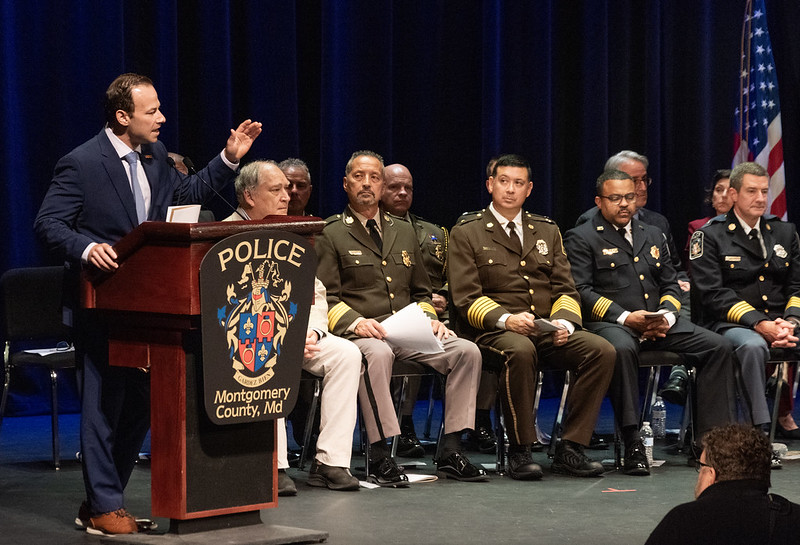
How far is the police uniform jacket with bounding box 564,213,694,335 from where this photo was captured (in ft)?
18.5

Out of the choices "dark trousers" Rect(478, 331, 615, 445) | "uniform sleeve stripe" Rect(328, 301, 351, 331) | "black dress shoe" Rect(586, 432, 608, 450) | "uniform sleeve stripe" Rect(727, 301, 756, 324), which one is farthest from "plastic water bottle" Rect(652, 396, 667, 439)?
"uniform sleeve stripe" Rect(328, 301, 351, 331)

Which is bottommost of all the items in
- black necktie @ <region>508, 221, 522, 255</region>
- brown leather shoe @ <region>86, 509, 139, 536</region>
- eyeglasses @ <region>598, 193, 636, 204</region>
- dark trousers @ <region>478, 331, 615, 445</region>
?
brown leather shoe @ <region>86, 509, 139, 536</region>

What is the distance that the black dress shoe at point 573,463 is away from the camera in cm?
504

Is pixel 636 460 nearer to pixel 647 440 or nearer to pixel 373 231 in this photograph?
pixel 647 440

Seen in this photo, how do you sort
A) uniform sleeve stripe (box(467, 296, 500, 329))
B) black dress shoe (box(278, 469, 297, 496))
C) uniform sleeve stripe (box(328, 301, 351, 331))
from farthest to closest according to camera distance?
uniform sleeve stripe (box(467, 296, 500, 329))
uniform sleeve stripe (box(328, 301, 351, 331))
black dress shoe (box(278, 469, 297, 496))

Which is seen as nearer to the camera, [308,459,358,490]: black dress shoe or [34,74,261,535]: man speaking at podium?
[34,74,261,535]: man speaking at podium

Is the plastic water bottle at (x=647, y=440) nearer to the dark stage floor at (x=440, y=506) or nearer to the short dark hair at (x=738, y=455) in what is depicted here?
the dark stage floor at (x=440, y=506)

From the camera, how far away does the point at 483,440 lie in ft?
18.8

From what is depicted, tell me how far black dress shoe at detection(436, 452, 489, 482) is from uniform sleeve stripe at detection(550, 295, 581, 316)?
840 millimetres

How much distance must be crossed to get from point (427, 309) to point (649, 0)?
11.5ft

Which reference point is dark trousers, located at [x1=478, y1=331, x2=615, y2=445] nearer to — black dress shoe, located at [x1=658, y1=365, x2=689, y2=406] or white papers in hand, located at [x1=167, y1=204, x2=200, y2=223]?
black dress shoe, located at [x1=658, y1=365, x2=689, y2=406]

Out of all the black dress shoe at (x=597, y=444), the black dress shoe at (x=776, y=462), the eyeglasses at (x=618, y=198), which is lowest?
Result: the black dress shoe at (x=597, y=444)

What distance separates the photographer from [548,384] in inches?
303

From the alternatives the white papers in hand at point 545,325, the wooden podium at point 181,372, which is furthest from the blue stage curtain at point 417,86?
the wooden podium at point 181,372
